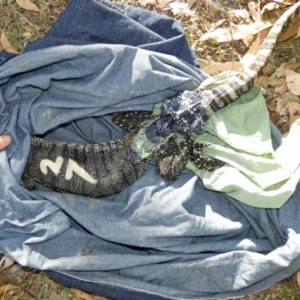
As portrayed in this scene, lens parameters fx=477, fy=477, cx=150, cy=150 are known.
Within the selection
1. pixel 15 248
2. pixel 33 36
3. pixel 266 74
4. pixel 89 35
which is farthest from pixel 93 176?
pixel 266 74

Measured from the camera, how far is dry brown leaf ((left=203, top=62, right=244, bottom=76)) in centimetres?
376

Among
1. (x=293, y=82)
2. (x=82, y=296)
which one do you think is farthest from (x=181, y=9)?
(x=82, y=296)

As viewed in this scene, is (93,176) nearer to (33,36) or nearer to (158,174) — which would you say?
(158,174)

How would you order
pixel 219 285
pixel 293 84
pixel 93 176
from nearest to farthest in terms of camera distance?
pixel 219 285, pixel 93 176, pixel 293 84

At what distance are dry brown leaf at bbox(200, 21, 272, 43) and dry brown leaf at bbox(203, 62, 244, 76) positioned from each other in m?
0.28

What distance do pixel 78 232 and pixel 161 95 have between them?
45.3 inches

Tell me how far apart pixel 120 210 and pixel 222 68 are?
1383 mm

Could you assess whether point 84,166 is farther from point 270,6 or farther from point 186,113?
point 270,6

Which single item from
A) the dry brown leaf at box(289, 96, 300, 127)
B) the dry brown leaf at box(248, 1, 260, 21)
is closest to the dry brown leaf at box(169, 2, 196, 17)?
the dry brown leaf at box(248, 1, 260, 21)

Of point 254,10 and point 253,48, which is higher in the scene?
point 254,10

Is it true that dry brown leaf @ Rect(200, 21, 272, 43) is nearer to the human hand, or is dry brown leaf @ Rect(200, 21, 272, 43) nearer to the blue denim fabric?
the blue denim fabric

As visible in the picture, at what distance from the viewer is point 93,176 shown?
135 inches

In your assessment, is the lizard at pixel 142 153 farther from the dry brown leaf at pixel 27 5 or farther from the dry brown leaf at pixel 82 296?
the dry brown leaf at pixel 27 5

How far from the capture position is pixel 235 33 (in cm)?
394
